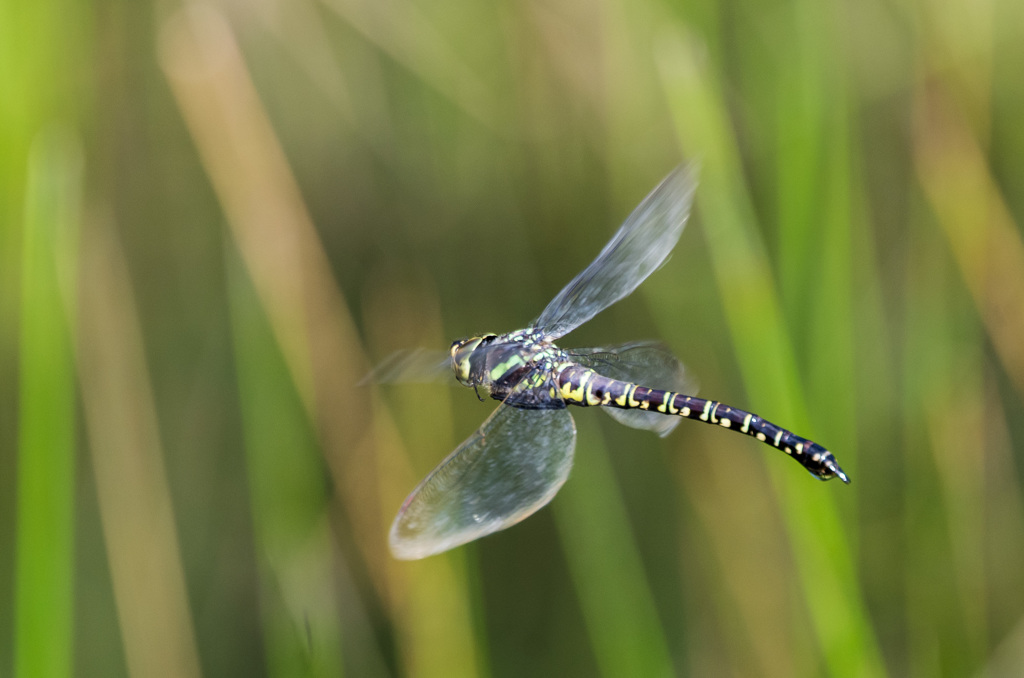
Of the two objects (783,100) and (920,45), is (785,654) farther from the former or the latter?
(920,45)

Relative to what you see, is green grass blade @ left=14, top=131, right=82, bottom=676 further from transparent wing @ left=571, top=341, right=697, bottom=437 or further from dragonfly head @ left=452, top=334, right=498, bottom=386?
transparent wing @ left=571, top=341, right=697, bottom=437

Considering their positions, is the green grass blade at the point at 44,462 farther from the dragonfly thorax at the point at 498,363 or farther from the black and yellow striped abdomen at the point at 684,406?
the black and yellow striped abdomen at the point at 684,406

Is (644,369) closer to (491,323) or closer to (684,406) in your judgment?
(684,406)

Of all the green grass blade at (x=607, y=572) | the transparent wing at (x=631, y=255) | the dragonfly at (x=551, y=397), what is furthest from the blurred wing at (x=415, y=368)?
the green grass blade at (x=607, y=572)

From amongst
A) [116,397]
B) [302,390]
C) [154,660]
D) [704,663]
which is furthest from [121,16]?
[704,663]

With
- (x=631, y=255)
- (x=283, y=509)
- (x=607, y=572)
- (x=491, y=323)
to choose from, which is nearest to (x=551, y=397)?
(x=631, y=255)
